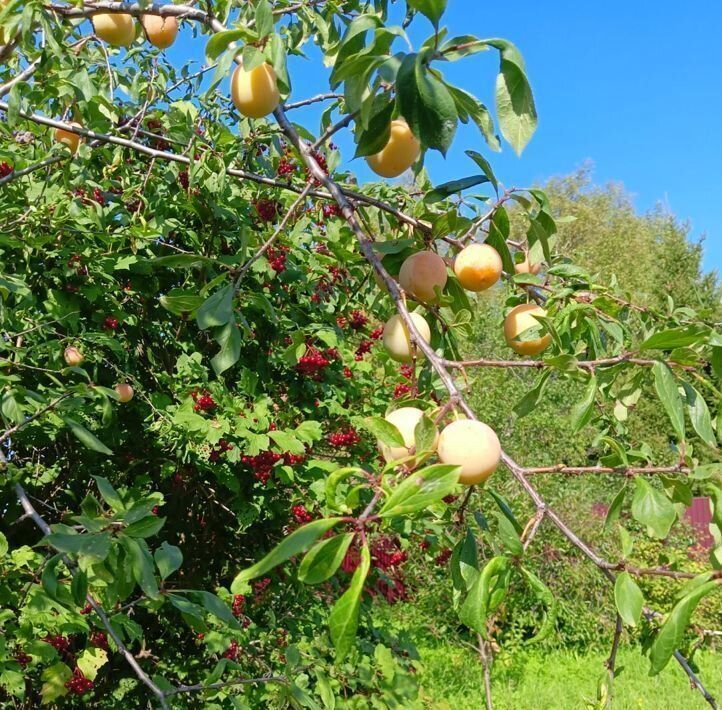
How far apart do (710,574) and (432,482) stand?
1.00ft

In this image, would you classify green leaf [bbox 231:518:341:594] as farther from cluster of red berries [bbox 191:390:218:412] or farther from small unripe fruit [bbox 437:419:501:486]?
cluster of red berries [bbox 191:390:218:412]

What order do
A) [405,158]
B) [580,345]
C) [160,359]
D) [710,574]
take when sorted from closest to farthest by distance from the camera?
[710,574], [405,158], [580,345], [160,359]

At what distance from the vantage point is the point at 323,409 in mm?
2605

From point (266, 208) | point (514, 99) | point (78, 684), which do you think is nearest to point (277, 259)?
point (266, 208)

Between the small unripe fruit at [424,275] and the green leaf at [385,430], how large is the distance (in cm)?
22

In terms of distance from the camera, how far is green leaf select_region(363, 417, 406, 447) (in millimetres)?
604

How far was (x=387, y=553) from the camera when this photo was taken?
104 inches

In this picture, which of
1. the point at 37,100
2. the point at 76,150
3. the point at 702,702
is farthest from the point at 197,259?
the point at 702,702

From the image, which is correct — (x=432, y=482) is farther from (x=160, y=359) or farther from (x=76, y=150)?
(x=160, y=359)

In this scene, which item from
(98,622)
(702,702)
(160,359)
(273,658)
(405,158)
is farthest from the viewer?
(702,702)

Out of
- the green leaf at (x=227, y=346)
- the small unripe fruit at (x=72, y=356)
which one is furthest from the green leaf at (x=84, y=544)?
the small unripe fruit at (x=72, y=356)

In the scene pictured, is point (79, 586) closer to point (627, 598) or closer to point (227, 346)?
point (227, 346)

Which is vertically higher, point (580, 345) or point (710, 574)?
point (580, 345)

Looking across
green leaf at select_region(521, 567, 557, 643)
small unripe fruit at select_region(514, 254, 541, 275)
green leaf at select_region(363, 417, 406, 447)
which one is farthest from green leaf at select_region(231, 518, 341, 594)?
small unripe fruit at select_region(514, 254, 541, 275)
